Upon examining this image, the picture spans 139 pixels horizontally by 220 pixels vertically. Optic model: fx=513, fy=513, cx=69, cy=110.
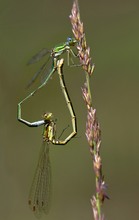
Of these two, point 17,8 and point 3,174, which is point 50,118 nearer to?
point 3,174

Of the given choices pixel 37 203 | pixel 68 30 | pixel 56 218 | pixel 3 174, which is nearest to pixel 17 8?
pixel 68 30

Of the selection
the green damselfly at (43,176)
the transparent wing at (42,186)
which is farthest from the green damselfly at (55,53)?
the transparent wing at (42,186)

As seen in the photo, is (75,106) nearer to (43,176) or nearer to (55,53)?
(43,176)

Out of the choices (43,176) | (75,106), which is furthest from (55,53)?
(75,106)

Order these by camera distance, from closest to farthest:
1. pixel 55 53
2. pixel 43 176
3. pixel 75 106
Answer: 1. pixel 55 53
2. pixel 43 176
3. pixel 75 106

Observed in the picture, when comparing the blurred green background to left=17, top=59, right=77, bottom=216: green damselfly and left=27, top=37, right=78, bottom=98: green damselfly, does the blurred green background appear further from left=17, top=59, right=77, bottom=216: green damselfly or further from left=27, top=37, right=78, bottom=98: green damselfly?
left=27, top=37, right=78, bottom=98: green damselfly

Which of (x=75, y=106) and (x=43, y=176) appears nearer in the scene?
(x=43, y=176)

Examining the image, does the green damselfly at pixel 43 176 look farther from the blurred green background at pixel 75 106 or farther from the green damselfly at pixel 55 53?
the blurred green background at pixel 75 106
